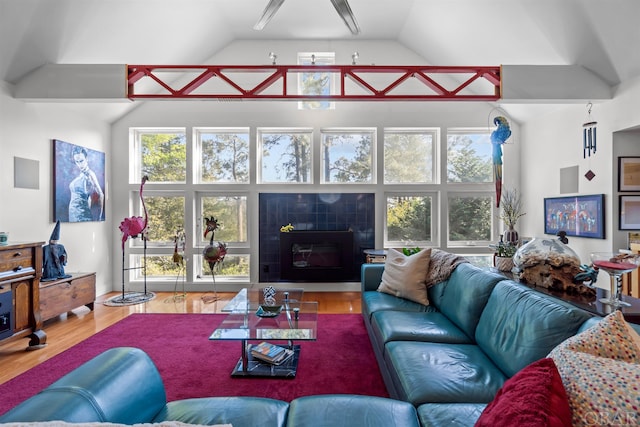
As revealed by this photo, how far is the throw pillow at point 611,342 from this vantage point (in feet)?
2.91

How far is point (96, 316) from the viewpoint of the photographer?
3.68 meters

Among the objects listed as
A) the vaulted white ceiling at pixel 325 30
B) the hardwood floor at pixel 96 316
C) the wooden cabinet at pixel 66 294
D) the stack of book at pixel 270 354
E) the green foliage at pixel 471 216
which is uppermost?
the vaulted white ceiling at pixel 325 30

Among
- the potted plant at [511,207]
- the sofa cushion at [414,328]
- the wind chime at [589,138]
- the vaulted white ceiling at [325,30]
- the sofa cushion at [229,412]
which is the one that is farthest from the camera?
the potted plant at [511,207]

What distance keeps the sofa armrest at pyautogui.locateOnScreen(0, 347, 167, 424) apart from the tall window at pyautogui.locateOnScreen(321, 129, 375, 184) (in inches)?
153

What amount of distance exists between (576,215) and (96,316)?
591 cm

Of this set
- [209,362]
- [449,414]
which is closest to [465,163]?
[449,414]

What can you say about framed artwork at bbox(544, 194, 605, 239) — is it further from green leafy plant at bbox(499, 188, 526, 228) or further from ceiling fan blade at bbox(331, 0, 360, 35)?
ceiling fan blade at bbox(331, 0, 360, 35)

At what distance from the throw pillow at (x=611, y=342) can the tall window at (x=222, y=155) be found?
452cm

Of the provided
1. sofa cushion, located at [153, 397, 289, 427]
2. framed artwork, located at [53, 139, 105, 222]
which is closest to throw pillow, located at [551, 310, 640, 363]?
sofa cushion, located at [153, 397, 289, 427]

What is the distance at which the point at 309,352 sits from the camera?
8.87 feet

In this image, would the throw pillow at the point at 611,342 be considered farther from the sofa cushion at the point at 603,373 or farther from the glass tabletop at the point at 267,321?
the glass tabletop at the point at 267,321

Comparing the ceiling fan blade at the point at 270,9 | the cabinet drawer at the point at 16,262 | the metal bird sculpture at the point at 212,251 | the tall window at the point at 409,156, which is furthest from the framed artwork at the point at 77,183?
the tall window at the point at 409,156

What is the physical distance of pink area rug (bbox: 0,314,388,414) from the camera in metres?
2.15

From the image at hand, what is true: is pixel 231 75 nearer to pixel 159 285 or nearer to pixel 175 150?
pixel 175 150
